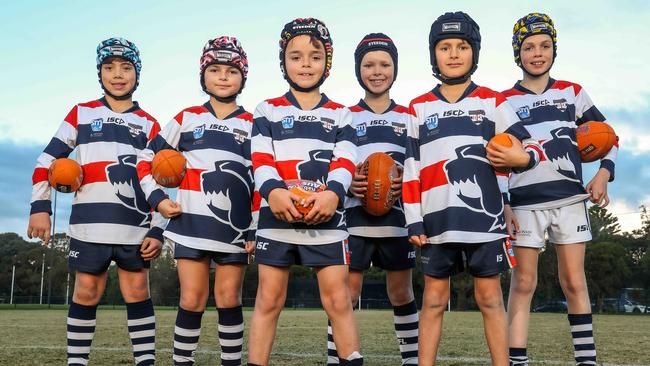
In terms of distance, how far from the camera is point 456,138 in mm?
4277

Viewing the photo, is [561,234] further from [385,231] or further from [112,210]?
[112,210]

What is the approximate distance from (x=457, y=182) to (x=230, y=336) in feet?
7.19

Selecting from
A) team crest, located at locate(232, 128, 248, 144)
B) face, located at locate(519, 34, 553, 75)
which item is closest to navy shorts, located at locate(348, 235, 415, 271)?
team crest, located at locate(232, 128, 248, 144)

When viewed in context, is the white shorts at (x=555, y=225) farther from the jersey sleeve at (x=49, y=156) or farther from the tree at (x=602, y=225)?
the tree at (x=602, y=225)

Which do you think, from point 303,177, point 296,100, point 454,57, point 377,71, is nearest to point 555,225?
point 454,57

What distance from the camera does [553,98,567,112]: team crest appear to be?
5.25 meters

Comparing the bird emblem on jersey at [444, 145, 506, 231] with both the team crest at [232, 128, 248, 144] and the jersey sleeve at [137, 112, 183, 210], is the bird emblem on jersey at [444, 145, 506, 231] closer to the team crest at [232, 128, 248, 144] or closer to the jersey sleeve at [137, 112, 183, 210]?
the team crest at [232, 128, 248, 144]

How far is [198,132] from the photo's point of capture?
4832 mm

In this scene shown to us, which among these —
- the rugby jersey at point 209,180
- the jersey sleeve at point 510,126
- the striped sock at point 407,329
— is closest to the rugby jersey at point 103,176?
the rugby jersey at point 209,180

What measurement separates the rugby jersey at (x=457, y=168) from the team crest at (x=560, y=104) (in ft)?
3.65

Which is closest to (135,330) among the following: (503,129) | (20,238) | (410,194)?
(410,194)

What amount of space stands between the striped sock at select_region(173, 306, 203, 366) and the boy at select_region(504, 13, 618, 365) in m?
2.60

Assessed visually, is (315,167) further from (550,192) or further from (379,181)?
(550,192)

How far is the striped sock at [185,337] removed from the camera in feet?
15.3
